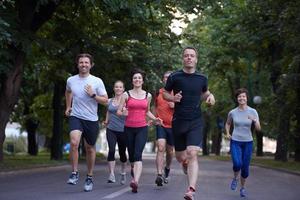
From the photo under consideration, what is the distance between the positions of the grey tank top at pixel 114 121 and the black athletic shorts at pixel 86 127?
214cm

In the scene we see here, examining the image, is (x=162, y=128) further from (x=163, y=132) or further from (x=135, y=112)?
(x=135, y=112)

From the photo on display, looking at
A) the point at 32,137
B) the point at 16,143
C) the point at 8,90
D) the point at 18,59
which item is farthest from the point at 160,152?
the point at 16,143

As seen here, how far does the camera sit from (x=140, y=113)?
1078 centimetres

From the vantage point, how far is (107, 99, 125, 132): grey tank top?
1252 cm

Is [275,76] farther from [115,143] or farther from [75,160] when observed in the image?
[75,160]

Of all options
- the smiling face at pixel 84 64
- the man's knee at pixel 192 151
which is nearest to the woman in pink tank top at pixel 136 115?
the smiling face at pixel 84 64

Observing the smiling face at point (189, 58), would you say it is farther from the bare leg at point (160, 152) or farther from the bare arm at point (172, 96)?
the bare leg at point (160, 152)

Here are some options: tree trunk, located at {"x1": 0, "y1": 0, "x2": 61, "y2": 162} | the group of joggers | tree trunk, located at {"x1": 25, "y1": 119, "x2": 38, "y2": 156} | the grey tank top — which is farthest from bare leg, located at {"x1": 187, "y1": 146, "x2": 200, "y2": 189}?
tree trunk, located at {"x1": 25, "y1": 119, "x2": 38, "y2": 156}

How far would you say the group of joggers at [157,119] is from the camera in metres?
8.95

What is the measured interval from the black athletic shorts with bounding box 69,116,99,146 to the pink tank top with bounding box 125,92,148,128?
69 cm

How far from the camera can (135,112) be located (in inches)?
424

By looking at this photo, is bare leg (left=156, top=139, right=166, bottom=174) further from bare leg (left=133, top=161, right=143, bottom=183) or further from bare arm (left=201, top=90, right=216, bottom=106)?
bare arm (left=201, top=90, right=216, bottom=106)

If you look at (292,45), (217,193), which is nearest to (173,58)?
(292,45)

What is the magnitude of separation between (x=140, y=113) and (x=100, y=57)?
11.8m
